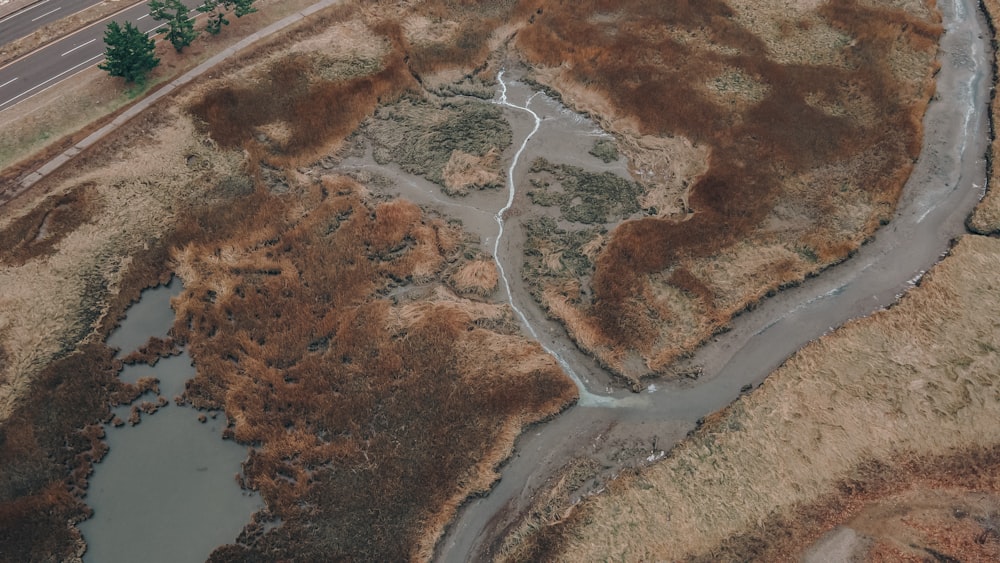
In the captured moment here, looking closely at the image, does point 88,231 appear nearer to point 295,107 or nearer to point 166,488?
point 295,107

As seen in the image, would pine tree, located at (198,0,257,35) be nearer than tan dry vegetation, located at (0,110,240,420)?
No

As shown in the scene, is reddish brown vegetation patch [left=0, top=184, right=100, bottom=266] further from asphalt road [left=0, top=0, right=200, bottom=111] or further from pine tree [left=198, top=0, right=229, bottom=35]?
pine tree [left=198, top=0, right=229, bottom=35]

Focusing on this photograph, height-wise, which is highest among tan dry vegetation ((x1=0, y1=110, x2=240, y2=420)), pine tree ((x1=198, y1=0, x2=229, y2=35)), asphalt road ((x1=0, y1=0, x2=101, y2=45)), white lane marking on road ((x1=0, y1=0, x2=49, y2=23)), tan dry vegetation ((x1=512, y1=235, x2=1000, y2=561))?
A: white lane marking on road ((x1=0, y1=0, x2=49, y2=23))

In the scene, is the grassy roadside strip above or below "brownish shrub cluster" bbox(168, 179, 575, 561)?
above

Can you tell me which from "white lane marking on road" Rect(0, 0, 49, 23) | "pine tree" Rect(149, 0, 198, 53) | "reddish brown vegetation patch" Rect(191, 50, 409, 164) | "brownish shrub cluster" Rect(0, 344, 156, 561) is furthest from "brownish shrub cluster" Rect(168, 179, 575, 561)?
"white lane marking on road" Rect(0, 0, 49, 23)

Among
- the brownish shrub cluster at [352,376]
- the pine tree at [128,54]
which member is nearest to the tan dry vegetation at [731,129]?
the brownish shrub cluster at [352,376]

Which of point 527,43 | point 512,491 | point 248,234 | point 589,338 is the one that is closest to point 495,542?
point 512,491

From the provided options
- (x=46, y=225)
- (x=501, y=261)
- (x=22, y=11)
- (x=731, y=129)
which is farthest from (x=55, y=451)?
(x=731, y=129)
